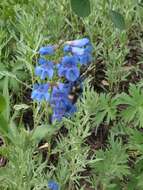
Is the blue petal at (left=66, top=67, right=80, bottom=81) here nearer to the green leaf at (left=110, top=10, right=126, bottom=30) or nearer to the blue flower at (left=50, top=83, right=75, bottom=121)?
the blue flower at (left=50, top=83, right=75, bottom=121)

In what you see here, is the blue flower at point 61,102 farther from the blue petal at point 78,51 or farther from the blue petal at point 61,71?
the blue petal at point 78,51

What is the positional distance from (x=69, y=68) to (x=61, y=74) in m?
0.05

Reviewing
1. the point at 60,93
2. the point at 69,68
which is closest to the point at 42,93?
the point at 60,93

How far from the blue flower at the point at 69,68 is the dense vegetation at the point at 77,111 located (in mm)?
91

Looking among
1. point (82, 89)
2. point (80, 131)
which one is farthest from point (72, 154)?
point (82, 89)

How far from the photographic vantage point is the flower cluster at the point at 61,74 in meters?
2.10

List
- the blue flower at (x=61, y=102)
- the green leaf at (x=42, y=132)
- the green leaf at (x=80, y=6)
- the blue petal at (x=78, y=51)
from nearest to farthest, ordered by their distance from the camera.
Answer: the green leaf at (x=80, y=6) < the blue petal at (x=78, y=51) < the blue flower at (x=61, y=102) < the green leaf at (x=42, y=132)

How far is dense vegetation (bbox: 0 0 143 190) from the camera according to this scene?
2162mm

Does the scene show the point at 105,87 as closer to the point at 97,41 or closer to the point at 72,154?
the point at 97,41

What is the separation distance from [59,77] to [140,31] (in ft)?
3.85

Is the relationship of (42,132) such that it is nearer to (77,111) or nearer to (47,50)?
(77,111)

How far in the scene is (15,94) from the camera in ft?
9.58

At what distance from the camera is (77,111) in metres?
2.22

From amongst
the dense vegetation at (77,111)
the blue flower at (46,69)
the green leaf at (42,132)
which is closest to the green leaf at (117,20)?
the dense vegetation at (77,111)
